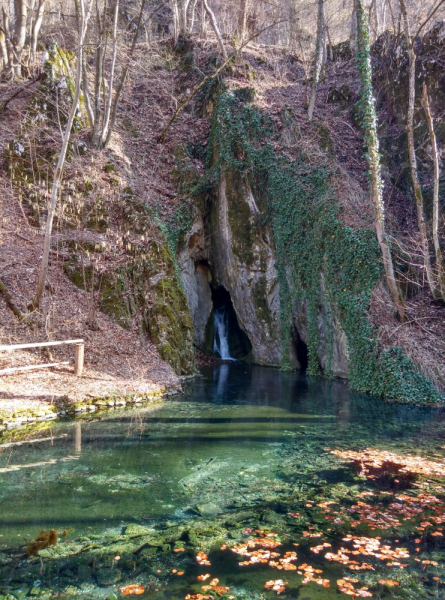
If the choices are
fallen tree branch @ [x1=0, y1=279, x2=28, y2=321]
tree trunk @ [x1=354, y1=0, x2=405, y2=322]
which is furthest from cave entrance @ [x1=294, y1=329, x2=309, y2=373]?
fallen tree branch @ [x1=0, y1=279, x2=28, y2=321]

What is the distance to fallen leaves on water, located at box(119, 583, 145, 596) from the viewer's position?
12.5 ft

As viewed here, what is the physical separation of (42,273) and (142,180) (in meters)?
8.23

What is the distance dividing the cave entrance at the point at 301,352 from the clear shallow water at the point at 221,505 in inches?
313

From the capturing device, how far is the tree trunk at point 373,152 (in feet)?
45.3

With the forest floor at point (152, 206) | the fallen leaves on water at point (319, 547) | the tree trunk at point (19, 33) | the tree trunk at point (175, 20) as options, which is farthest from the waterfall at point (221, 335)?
the fallen leaves on water at point (319, 547)

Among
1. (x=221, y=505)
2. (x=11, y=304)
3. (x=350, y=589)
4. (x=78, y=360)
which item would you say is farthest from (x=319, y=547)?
(x=11, y=304)

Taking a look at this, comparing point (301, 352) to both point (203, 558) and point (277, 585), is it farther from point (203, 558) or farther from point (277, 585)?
point (277, 585)

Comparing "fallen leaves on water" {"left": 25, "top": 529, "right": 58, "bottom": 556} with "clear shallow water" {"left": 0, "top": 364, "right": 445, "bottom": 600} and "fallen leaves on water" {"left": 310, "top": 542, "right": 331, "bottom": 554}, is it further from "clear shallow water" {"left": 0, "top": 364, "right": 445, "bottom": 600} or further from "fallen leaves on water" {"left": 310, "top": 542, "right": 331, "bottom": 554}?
"fallen leaves on water" {"left": 310, "top": 542, "right": 331, "bottom": 554}

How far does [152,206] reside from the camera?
58.3 ft

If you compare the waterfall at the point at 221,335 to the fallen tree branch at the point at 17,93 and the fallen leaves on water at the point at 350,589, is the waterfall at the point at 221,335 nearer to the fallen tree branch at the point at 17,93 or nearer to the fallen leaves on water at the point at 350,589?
the fallen tree branch at the point at 17,93

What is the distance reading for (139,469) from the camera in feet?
22.8

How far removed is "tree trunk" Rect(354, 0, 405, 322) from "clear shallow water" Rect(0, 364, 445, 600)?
4.77 m

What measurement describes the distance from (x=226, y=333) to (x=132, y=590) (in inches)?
724

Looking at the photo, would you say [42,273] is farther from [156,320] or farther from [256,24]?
[256,24]
